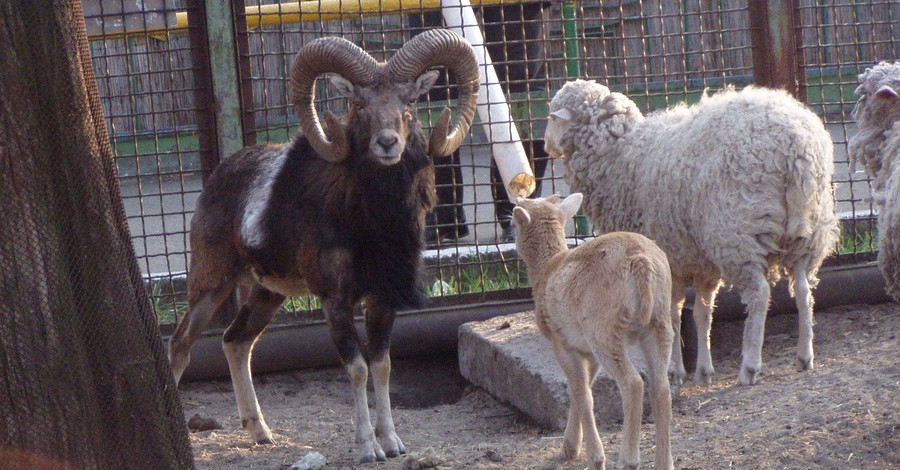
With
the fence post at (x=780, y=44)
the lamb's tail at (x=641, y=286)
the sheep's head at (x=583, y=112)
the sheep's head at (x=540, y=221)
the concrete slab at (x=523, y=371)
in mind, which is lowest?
the concrete slab at (x=523, y=371)

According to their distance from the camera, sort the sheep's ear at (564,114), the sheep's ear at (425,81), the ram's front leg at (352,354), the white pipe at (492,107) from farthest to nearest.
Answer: the white pipe at (492,107)
the sheep's ear at (564,114)
the sheep's ear at (425,81)
the ram's front leg at (352,354)

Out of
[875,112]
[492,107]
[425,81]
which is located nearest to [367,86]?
[425,81]

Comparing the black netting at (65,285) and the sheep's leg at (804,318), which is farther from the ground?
the black netting at (65,285)

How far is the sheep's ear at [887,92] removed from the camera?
17.2 feet

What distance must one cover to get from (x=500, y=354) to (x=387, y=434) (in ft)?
4.00

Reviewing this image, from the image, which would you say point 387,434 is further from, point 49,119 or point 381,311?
point 49,119

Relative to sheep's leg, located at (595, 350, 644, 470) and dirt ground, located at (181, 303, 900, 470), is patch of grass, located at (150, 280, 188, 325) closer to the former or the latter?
→ dirt ground, located at (181, 303, 900, 470)

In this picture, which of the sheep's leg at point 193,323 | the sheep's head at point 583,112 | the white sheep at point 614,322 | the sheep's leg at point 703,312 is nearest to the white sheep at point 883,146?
the white sheep at point 614,322

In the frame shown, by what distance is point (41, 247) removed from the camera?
12.6 ft

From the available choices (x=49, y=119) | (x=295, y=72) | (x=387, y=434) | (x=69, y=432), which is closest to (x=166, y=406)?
(x=69, y=432)

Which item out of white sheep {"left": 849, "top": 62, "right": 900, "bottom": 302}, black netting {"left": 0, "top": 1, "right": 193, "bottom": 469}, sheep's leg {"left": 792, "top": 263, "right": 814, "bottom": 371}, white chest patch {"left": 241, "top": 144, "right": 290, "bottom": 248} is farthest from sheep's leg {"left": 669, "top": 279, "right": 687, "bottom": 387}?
black netting {"left": 0, "top": 1, "right": 193, "bottom": 469}

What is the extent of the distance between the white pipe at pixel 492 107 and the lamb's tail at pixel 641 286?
3.28 metres

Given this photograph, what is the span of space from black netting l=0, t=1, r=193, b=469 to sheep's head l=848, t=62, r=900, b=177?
3584 mm

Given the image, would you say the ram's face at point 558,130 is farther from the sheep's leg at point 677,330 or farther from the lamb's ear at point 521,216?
the lamb's ear at point 521,216
